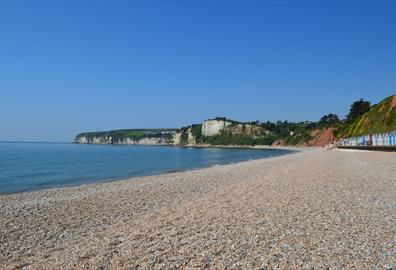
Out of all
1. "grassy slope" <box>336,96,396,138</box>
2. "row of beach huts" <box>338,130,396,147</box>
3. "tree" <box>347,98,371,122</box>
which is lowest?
"row of beach huts" <box>338,130,396,147</box>

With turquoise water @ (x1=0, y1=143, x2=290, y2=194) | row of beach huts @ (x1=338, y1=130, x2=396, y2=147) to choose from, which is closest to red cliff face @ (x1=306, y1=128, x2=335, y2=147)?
row of beach huts @ (x1=338, y1=130, x2=396, y2=147)

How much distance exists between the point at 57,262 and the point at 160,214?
16.5 feet

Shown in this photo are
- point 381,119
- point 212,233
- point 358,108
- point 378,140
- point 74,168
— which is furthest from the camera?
point 358,108

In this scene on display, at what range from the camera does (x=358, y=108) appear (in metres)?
122

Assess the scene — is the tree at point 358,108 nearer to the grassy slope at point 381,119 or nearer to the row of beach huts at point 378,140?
the grassy slope at point 381,119

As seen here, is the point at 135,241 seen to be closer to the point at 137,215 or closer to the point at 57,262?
the point at 57,262

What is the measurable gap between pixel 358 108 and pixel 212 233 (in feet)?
415

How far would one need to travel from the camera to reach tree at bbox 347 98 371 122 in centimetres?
12006

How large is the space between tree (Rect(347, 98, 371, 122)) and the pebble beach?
381 ft

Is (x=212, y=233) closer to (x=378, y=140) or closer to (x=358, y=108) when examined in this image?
(x=378, y=140)

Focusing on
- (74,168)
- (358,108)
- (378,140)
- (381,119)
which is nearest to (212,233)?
(74,168)

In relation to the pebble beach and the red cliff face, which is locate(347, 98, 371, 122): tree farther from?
the pebble beach

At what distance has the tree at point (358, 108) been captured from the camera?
120m

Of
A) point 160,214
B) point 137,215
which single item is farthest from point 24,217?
point 160,214
